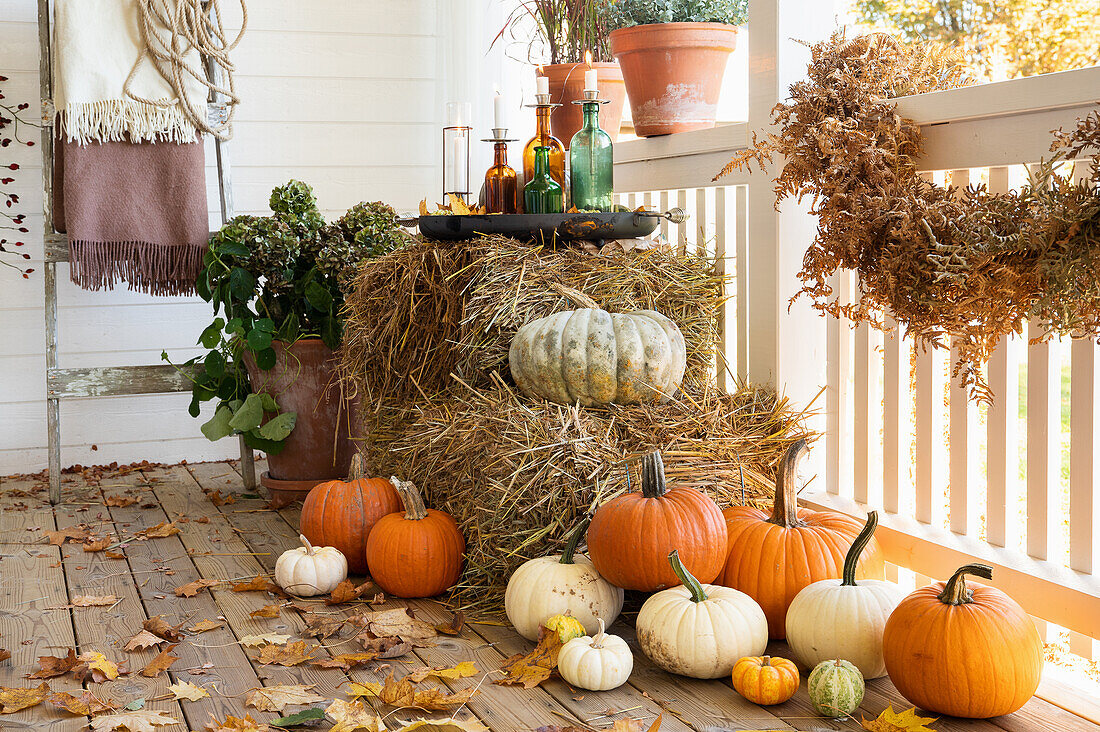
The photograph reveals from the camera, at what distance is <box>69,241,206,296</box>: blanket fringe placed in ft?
10.4

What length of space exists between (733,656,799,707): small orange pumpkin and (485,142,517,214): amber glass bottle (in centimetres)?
142

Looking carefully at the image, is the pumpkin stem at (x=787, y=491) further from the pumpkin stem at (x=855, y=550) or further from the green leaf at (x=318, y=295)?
the green leaf at (x=318, y=295)

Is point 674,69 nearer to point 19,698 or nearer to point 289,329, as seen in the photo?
point 289,329

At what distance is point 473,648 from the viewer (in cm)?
194

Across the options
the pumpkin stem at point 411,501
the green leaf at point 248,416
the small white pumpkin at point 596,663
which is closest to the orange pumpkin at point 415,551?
the pumpkin stem at point 411,501

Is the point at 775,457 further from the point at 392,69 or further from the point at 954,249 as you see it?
the point at 392,69

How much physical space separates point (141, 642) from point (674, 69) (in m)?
1.96

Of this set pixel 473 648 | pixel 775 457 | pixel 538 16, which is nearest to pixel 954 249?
pixel 775 457

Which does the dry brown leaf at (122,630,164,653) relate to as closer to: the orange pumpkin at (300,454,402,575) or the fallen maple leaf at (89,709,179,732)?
the fallen maple leaf at (89,709,179,732)

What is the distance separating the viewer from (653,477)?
75.3 inches

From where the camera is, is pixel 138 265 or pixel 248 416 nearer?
pixel 248 416

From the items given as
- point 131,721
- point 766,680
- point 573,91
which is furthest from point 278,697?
point 573,91

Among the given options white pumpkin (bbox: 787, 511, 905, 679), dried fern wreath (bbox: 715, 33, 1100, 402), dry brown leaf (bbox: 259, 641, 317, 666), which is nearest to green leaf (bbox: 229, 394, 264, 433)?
dry brown leaf (bbox: 259, 641, 317, 666)

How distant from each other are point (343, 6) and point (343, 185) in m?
0.68
